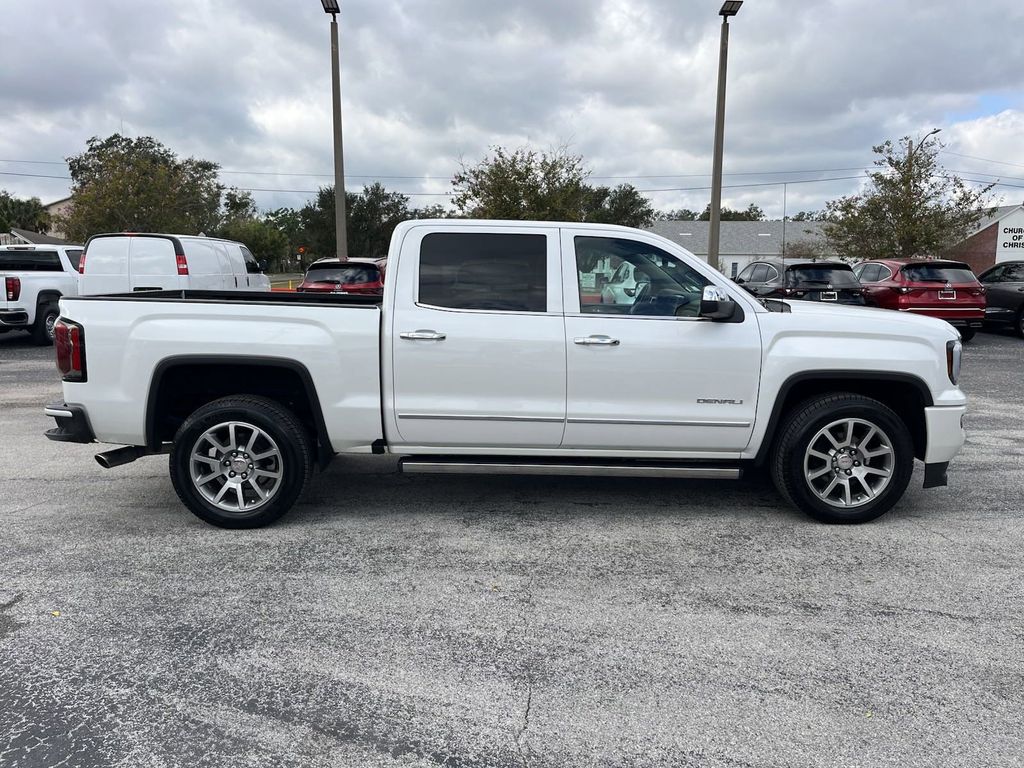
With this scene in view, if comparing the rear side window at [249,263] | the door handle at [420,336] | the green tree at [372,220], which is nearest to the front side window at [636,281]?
the door handle at [420,336]

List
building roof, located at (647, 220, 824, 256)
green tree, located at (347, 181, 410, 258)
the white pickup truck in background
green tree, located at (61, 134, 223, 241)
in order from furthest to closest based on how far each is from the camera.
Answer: building roof, located at (647, 220, 824, 256)
green tree, located at (347, 181, 410, 258)
green tree, located at (61, 134, 223, 241)
the white pickup truck in background

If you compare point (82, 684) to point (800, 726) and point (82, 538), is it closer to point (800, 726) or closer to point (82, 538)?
point (82, 538)

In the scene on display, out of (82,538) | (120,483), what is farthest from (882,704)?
(120,483)

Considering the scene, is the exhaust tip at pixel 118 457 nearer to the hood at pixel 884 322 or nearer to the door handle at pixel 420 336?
the door handle at pixel 420 336

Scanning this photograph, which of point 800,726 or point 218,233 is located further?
point 218,233

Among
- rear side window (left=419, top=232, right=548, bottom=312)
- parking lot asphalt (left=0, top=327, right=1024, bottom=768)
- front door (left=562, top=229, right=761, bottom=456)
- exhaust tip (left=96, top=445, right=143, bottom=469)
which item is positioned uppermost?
rear side window (left=419, top=232, right=548, bottom=312)

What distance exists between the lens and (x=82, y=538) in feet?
15.6

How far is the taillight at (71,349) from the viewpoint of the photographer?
15.4 feet

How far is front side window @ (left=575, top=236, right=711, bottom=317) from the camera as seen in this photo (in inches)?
192

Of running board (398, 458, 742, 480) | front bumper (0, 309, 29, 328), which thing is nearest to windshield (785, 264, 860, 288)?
running board (398, 458, 742, 480)

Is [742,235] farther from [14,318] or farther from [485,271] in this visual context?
[485,271]

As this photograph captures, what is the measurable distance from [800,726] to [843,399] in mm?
2532

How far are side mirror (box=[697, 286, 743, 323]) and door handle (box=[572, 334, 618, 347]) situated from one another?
57 centimetres

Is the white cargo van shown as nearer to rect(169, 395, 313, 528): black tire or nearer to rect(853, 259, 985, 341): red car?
rect(169, 395, 313, 528): black tire
